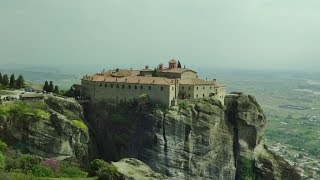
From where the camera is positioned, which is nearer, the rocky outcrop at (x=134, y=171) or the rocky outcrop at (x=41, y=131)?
the rocky outcrop at (x=134, y=171)

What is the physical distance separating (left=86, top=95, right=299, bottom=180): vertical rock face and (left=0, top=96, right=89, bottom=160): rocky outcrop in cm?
660

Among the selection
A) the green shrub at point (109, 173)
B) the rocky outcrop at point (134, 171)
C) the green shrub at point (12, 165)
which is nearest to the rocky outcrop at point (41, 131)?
the green shrub at point (12, 165)

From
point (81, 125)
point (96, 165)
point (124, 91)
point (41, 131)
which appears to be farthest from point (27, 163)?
point (124, 91)

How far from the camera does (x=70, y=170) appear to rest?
68.2m

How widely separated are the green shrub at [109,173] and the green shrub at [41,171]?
31.6 feet

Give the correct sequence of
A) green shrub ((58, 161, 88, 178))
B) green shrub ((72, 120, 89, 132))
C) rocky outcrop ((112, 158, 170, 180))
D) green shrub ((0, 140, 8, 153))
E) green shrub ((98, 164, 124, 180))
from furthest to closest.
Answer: green shrub ((72, 120, 89, 132))
green shrub ((0, 140, 8, 153))
green shrub ((58, 161, 88, 178))
rocky outcrop ((112, 158, 170, 180))
green shrub ((98, 164, 124, 180))

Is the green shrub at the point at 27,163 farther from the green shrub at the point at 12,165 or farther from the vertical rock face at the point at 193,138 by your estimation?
the vertical rock face at the point at 193,138

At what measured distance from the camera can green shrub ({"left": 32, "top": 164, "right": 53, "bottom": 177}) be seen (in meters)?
57.4

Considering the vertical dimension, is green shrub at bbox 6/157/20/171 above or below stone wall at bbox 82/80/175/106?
below

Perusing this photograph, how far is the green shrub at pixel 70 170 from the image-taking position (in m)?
65.4

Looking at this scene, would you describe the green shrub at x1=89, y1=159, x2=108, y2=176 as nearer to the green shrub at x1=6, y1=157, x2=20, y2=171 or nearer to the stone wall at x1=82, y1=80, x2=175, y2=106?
the green shrub at x1=6, y1=157, x2=20, y2=171

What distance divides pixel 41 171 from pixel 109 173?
1262cm

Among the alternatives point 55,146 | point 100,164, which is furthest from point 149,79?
point 100,164

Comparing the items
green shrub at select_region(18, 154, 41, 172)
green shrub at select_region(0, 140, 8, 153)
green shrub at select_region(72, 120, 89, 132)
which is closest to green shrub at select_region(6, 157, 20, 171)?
green shrub at select_region(18, 154, 41, 172)
